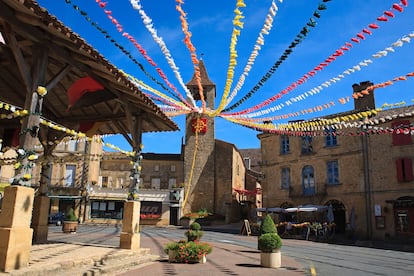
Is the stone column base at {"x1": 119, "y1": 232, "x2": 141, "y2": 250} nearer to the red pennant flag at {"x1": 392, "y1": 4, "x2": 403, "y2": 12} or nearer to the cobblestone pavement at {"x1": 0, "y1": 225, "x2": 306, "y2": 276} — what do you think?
the cobblestone pavement at {"x1": 0, "y1": 225, "x2": 306, "y2": 276}

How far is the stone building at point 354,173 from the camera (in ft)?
78.3

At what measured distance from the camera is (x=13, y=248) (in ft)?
18.6

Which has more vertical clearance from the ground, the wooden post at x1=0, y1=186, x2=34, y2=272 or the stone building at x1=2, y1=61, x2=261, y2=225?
the stone building at x1=2, y1=61, x2=261, y2=225

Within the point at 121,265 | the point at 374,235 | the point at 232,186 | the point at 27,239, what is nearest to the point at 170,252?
the point at 121,265

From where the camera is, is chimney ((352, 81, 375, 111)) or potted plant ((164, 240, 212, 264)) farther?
chimney ((352, 81, 375, 111))

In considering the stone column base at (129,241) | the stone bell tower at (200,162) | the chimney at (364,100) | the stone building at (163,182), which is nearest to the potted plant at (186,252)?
the stone column base at (129,241)

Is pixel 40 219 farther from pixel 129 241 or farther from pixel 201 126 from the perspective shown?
pixel 201 126

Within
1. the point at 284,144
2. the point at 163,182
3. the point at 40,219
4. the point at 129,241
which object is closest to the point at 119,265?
the point at 129,241

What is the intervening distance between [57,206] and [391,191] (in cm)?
3120

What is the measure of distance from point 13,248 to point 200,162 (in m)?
35.2

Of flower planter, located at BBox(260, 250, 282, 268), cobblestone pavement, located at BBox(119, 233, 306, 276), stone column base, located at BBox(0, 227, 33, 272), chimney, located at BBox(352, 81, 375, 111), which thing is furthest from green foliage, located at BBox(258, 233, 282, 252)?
chimney, located at BBox(352, 81, 375, 111)

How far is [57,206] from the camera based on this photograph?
37.3 m

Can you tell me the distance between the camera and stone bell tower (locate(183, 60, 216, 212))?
39.8 meters

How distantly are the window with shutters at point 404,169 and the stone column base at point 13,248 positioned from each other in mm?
23894
